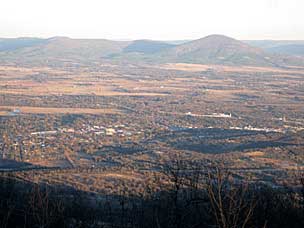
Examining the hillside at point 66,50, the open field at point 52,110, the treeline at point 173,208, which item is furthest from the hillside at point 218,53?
the treeline at point 173,208

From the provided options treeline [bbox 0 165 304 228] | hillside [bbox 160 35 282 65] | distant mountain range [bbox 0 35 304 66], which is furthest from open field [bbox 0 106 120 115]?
hillside [bbox 160 35 282 65]

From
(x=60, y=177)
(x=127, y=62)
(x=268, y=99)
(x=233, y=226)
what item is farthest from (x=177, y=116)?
(x=127, y=62)

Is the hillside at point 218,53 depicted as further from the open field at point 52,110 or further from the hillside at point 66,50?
the open field at point 52,110

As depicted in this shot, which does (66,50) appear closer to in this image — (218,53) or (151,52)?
(151,52)

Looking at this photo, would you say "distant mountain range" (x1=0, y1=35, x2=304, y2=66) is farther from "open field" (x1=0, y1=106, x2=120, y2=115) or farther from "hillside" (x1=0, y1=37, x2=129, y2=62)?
"open field" (x1=0, y1=106, x2=120, y2=115)

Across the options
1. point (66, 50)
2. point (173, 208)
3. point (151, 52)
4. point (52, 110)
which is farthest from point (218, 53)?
point (173, 208)

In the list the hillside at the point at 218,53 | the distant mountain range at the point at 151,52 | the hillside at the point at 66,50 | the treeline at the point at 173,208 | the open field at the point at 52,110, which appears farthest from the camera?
the hillside at the point at 66,50

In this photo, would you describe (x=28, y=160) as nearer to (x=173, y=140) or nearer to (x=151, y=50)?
(x=173, y=140)
